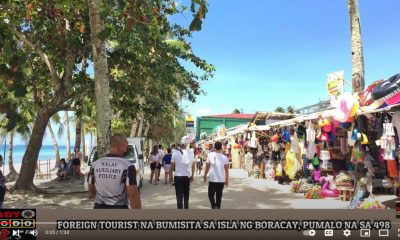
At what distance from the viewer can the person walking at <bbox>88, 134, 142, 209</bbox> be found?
5293mm

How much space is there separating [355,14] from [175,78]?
6610 millimetres

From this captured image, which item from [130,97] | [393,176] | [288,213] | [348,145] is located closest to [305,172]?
[348,145]

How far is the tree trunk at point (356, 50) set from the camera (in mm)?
13906

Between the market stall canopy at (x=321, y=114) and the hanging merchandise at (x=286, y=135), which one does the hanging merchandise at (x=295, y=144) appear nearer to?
the hanging merchandise at (x=286, y=135)

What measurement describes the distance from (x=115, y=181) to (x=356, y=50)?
36.5 ft

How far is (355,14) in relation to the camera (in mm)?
14398

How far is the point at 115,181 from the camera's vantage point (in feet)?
17.4

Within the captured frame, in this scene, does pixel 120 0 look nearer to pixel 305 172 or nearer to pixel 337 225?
pixel 337 225

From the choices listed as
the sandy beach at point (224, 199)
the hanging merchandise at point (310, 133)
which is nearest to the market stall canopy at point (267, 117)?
the sandy beach at point (224, 199)

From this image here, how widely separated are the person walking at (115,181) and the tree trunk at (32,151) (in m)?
12.6

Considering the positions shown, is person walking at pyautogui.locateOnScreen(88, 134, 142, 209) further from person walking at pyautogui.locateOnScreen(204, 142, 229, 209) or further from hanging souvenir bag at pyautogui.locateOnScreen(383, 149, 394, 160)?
hanging souvenir bag at pyautogui.locateOnScreen(383, 149, 394, 160)

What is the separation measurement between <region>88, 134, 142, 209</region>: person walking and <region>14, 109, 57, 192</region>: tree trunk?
12568 millimetres

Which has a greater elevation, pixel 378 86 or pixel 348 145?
pixel 378 86

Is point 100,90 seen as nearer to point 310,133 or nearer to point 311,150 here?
point 310,133
